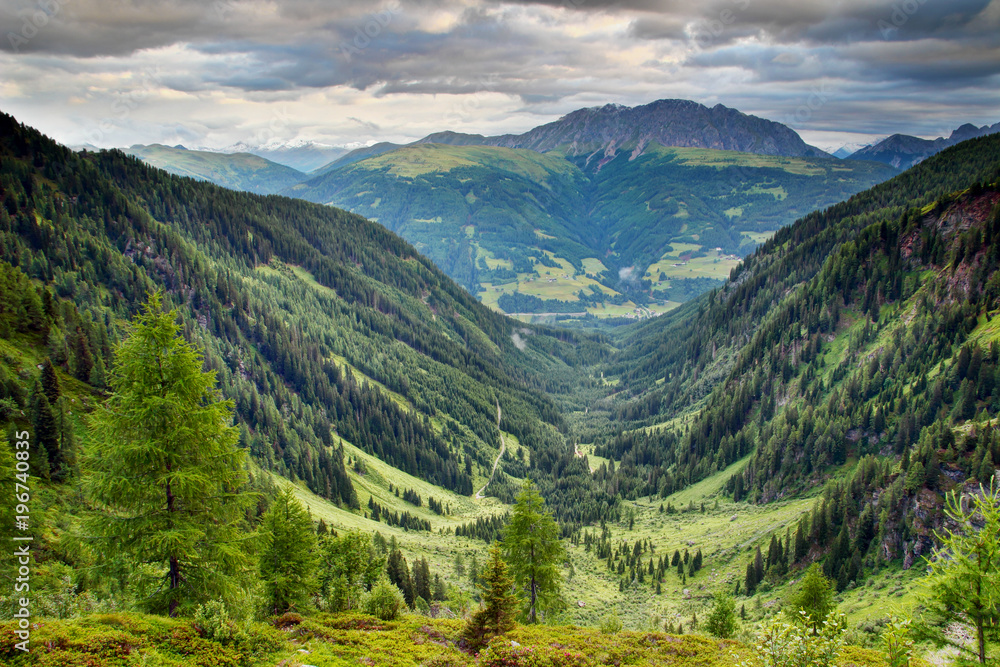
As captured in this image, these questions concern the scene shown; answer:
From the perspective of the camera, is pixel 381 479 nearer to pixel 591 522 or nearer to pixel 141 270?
pixel 591 522

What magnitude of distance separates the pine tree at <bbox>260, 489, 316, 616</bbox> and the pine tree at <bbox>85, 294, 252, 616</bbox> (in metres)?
11.1

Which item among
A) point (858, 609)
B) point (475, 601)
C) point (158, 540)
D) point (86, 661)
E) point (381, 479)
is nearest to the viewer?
point (86, 661)

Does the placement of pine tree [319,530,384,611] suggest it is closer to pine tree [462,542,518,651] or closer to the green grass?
the green grass

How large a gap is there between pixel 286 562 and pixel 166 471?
677 inches

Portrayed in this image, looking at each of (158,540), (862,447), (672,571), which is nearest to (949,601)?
(158,540)

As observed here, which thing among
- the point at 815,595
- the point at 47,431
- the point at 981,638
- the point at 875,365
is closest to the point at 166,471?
the point at 981,638

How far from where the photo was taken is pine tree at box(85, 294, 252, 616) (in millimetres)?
25234

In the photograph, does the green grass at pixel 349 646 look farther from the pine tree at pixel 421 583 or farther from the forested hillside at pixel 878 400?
the forested hillside at pixel 878 400

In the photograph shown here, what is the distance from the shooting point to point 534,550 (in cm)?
5019

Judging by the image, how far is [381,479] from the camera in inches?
6836

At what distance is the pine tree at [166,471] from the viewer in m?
25.2

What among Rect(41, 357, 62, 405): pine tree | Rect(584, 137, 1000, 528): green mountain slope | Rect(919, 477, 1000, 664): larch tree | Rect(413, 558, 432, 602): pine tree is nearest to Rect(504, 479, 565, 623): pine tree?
Rect(413, 558, 432, 602): pine tree

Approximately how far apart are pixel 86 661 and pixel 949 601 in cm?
3851

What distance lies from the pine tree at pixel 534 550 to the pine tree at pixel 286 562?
18377 mm
